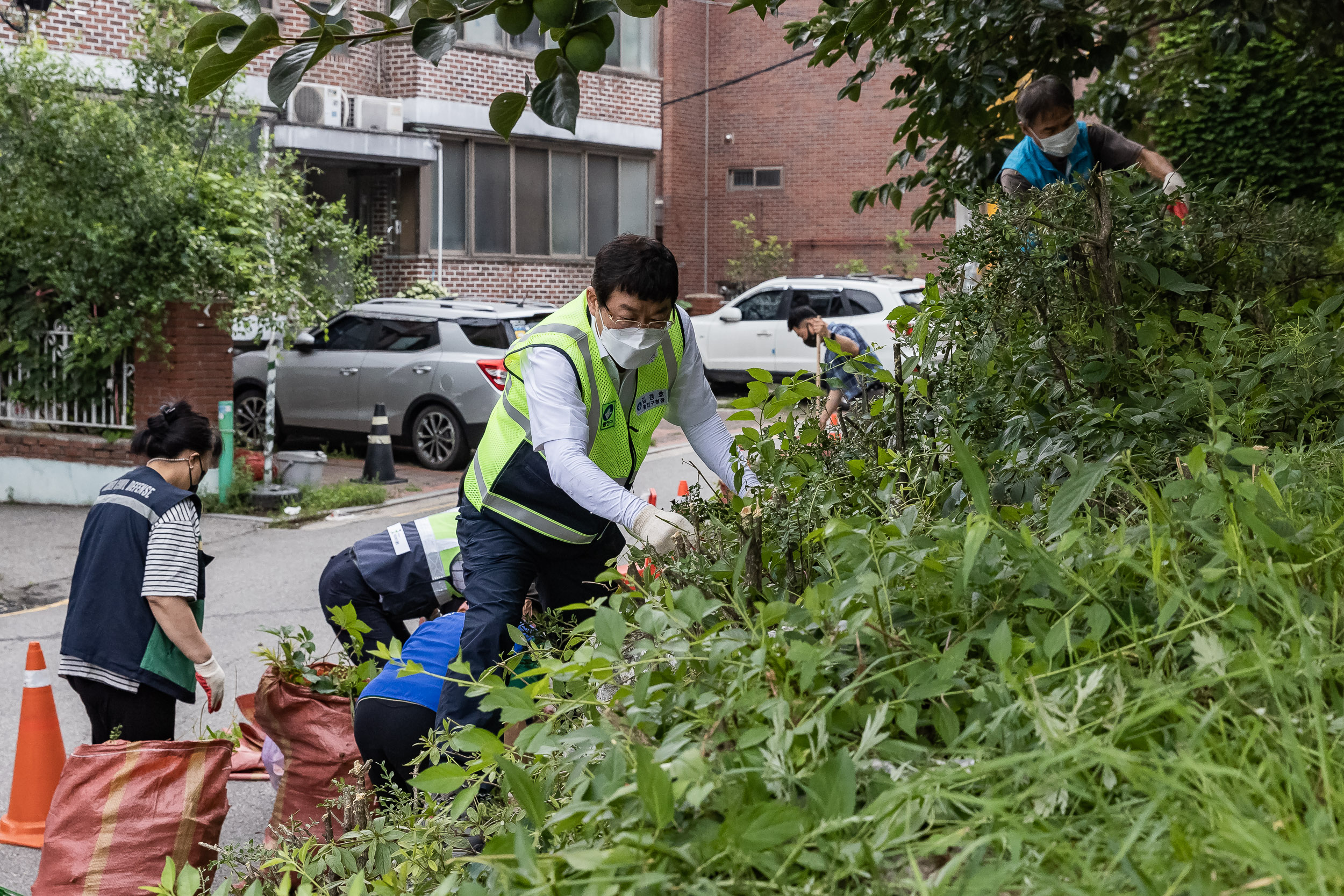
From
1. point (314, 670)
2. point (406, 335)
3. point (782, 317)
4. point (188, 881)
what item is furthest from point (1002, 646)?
point (782, 317)

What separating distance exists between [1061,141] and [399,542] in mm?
2799

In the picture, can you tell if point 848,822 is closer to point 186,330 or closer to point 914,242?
point 186,330

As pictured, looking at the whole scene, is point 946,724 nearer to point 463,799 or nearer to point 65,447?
point 463,799

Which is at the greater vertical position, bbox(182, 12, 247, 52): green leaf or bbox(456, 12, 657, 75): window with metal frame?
bbox(456, 12, 657, 75): window with metal frame

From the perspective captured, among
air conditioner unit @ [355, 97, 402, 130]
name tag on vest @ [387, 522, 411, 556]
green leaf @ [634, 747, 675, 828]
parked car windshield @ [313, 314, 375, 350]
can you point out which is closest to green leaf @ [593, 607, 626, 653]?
green leaf @ [634, 747, 675, 828]

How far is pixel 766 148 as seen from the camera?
89.1 ft

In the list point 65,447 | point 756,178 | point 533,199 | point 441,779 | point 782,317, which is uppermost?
point 756,178

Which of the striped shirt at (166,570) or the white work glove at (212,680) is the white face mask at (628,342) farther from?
the white work glove at (212,680)

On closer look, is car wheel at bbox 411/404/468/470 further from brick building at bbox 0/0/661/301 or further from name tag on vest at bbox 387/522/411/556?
name tag on vest at bbox 387/522/411/556

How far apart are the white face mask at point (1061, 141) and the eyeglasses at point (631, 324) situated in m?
1.81

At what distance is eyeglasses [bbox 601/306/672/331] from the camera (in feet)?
11.7

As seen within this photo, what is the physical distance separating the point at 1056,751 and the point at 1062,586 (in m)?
0.27

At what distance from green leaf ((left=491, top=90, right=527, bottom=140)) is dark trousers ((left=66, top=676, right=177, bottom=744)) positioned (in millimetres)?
2731

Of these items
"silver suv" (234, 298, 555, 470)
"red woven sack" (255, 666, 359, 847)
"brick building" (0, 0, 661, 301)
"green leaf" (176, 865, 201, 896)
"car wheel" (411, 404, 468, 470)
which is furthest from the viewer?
"brick building" (0, 0, 661, 301)
